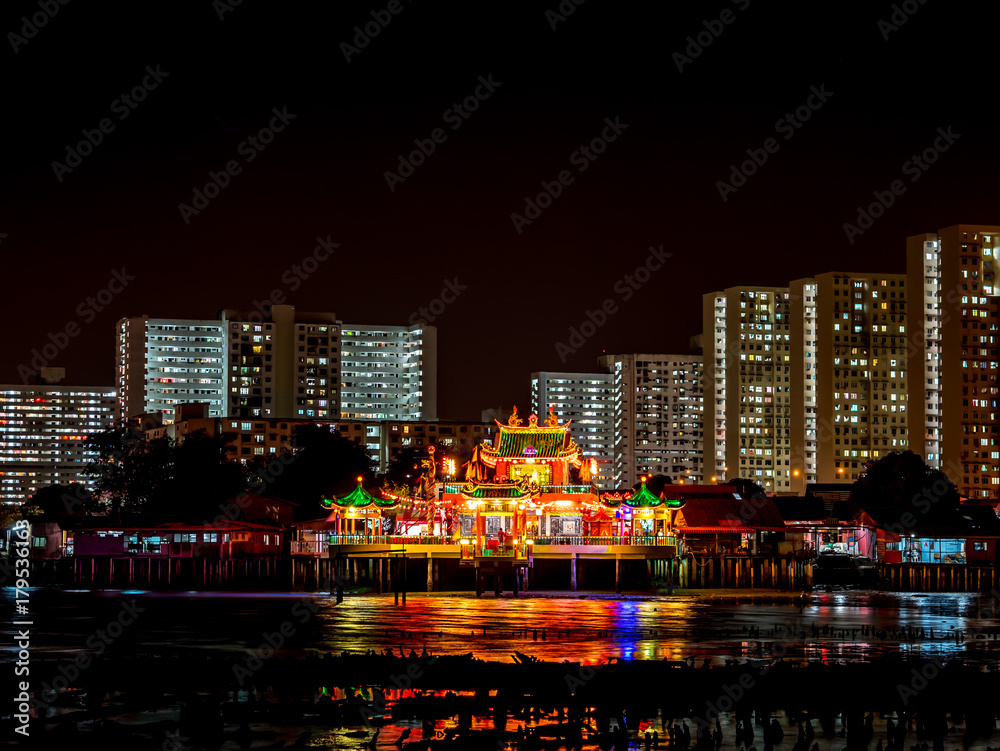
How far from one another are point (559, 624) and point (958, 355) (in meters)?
137

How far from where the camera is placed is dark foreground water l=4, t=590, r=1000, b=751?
108ft

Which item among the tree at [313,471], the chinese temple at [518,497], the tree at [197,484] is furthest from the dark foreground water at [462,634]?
the tree at [313,471]

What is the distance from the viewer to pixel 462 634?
52969 mm

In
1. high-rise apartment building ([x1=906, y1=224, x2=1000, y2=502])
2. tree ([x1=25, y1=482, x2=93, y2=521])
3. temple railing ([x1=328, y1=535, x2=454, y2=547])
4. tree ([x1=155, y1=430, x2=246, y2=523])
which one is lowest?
tree ([x1=25, y1=482, x2=93, y2=521])

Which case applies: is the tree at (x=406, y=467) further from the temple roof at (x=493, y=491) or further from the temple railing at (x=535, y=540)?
the temple roof at (x=493, y=491)

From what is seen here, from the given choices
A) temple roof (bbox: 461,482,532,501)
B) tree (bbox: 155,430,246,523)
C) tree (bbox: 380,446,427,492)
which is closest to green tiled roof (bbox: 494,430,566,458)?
temple roof (bbox: 461,482,532,501)

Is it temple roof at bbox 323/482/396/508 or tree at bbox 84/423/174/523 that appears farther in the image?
tree at bbox 84/423/174/523

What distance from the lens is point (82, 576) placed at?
96.9 m

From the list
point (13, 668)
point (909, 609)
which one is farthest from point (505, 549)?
point (13, 668)

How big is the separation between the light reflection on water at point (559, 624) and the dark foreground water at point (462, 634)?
0.26ft

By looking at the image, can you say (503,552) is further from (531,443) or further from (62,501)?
(62,501)

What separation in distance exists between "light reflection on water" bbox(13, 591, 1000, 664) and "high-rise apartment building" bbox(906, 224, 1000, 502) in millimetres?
102456

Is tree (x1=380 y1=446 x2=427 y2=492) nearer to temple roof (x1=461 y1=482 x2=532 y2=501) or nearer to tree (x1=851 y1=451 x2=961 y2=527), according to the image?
tree (x1=851 y1=451 x2=961 y2=527)

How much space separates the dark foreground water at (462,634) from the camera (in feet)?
108
